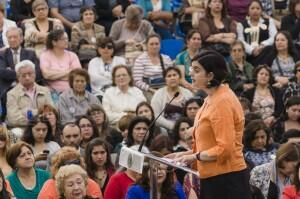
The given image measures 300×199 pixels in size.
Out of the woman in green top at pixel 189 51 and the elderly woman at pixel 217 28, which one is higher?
the elderly woman at pixel 217 28

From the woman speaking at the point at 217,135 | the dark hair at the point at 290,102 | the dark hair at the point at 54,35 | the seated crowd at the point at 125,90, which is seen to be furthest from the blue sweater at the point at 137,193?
the dark hair at the point at 54,35

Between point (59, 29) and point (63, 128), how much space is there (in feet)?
7.09

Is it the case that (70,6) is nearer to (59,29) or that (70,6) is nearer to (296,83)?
(59,29)

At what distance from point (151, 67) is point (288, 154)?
4.60m

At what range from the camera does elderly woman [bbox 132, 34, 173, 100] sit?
13984 mm

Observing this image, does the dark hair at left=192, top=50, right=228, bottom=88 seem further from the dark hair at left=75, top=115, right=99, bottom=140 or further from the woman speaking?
the dark hair at left=75, top=115, right=99, bottom=140

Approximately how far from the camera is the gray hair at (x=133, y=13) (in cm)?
1449

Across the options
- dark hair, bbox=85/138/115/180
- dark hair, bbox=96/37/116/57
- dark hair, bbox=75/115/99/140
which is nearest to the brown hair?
dark hair, bbox=85/138/115/180

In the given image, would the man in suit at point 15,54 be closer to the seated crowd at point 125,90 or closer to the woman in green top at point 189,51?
the seated crowd at point 125,90

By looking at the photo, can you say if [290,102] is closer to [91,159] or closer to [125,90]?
[125,90]

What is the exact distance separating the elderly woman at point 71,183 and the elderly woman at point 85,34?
4990 mm

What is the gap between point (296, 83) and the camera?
1388 cm

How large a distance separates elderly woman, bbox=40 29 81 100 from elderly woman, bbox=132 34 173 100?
816 millimetres

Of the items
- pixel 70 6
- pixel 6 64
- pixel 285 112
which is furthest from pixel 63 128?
pixel 70 6
